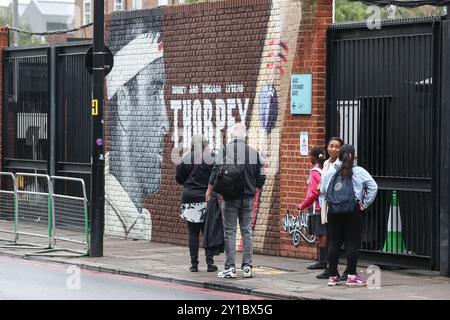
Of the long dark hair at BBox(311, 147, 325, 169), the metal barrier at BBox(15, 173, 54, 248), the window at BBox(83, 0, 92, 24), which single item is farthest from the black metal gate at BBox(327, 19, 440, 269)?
the window at BBox(83, 0, 92, 24)

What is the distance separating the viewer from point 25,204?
1830cm

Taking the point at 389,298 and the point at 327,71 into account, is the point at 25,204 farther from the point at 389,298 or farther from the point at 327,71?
the point at 389,298

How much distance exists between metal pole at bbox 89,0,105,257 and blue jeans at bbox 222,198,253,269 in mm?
3078

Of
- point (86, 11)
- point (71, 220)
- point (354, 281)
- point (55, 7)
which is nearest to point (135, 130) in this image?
point (71, 220)

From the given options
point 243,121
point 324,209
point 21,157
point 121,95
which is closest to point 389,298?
point 324,209

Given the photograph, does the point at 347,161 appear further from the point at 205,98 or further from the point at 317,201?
the point at 205,98

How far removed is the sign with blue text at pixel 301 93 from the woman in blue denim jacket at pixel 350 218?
3159mm

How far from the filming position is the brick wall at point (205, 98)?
53.7ft

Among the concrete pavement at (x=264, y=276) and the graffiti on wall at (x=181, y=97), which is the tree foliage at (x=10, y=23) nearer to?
the graffiti on wall at (x=181, y=97)

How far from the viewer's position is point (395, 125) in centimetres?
1499

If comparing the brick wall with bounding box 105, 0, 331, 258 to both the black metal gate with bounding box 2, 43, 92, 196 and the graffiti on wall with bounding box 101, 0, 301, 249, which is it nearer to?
the graffiti on wall with bounding box 101, 0, 301, 249

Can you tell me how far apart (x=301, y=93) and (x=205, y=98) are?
2.44 m

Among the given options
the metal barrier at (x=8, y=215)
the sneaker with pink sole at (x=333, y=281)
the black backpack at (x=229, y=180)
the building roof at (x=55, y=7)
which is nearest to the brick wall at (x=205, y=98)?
the metal barrier at (x=8, y=215)

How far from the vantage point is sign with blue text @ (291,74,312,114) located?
16.1m
